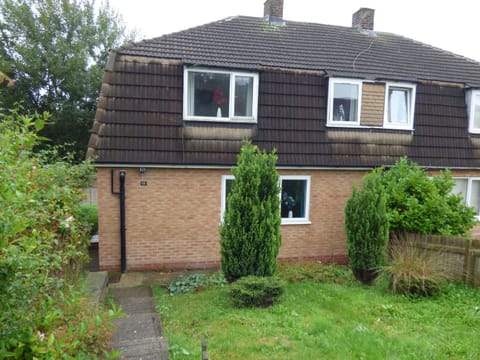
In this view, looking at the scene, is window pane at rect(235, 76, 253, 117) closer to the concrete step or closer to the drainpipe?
the drainpipe

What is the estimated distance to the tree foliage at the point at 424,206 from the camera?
7621 millimetres

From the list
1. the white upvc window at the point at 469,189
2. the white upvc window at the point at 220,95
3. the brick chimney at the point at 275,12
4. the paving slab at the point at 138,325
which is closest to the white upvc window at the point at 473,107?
the white upvc window at the point at 469,189

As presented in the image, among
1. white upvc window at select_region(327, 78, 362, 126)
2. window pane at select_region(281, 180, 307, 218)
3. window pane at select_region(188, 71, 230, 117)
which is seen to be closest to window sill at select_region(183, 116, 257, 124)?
window pane at select_region(188, 71, 230, 117)

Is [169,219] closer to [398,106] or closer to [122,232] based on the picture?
[122,232]

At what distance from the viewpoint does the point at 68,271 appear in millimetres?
4816

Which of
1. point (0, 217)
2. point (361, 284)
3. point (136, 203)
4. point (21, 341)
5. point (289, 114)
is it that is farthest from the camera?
point (289, 114)

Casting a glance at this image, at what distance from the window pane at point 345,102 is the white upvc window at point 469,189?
3.73 meters

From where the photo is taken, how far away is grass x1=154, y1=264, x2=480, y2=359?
14.0 feet

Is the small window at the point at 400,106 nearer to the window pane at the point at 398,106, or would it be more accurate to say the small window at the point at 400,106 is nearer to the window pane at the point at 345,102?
the window pane at the point at 398,106

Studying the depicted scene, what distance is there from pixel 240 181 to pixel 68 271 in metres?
2.97

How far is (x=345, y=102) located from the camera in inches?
364

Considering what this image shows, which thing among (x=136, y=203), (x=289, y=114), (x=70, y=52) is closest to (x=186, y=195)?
(x=136, y=203)

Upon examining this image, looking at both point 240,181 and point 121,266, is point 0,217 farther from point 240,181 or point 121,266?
point 121,266

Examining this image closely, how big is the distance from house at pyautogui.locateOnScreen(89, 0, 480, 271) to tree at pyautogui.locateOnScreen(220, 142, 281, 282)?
2.28 m
